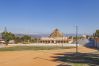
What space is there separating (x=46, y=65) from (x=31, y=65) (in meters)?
1.81

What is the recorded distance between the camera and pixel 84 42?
105 metres

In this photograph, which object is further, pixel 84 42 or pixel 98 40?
pixel 84 42

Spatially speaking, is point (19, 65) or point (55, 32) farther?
point (55, 32)

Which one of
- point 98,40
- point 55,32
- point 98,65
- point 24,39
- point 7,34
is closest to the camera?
point 98,65

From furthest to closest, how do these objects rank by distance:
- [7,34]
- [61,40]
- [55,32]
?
[55,32] → [61,40] → [7,34]

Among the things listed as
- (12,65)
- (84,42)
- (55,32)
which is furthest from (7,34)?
(12,65)

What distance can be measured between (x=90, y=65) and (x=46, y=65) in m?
5.31

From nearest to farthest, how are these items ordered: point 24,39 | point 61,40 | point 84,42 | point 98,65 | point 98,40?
point 98,65 < point 98,40 < point 84,42 < point 61,40 < point 24,39

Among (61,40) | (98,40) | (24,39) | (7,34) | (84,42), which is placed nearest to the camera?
(98,40)

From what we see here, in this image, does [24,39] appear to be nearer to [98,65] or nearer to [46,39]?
[46,39]

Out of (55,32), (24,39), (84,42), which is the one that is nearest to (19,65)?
(84,42)

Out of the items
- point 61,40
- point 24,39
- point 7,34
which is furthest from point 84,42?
point 24,39

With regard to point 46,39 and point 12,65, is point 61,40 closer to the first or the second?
point 46,39

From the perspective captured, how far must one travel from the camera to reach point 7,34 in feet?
374
